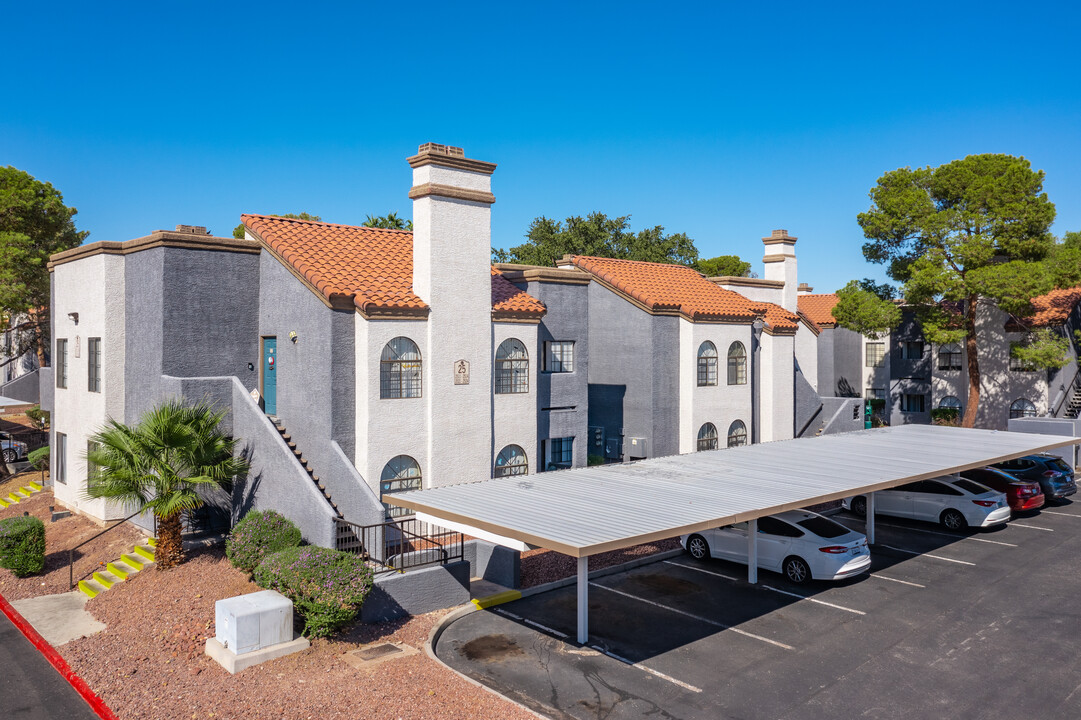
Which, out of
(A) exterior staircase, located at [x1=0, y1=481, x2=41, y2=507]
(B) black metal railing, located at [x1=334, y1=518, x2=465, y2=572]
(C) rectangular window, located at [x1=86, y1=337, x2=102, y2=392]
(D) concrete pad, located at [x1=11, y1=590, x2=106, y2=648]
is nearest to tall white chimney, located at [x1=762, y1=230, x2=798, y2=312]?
(B) black metal railing, located at [x1=334, y1=518, x2=465, y2=572]

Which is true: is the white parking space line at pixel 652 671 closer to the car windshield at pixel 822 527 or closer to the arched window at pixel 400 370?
the car windshield at pixel 822 527

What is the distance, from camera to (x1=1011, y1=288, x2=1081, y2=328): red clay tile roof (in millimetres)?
38219

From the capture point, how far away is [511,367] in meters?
21.9

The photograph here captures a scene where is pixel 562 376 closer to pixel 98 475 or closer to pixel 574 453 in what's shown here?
pixel 574 453

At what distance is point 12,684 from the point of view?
12453mm

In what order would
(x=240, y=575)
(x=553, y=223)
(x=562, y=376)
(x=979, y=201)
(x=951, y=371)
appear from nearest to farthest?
(x=240, y=575) → (x=562, y=376) → (x=979, y=201) → (x=951, y=371) → (x=553, y=223)

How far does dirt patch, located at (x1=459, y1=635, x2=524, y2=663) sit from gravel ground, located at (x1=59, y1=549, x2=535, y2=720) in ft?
2.47

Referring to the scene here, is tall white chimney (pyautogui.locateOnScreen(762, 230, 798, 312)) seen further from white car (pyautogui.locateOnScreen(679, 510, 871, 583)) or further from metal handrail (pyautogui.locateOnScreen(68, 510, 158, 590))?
metal handrail (pyautogui.locateOnScreen(68, 510, 158, 590))

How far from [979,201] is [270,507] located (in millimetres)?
34221

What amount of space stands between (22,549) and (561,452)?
1441 cm

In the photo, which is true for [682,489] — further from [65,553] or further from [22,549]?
[65,553]

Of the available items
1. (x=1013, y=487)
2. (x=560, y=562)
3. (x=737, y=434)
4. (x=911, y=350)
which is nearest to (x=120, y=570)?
(x=560, y=562)

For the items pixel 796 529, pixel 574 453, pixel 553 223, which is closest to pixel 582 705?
pixel 796 529

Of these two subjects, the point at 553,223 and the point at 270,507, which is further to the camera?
the point at 553,223
